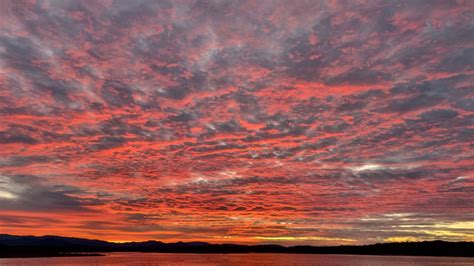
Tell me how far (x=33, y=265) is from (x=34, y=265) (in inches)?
21.2

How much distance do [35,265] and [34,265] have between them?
1.19ft

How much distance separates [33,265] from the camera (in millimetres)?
142875

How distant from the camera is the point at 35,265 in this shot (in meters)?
143

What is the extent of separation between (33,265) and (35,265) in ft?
2.32

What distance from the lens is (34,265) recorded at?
470 feet
